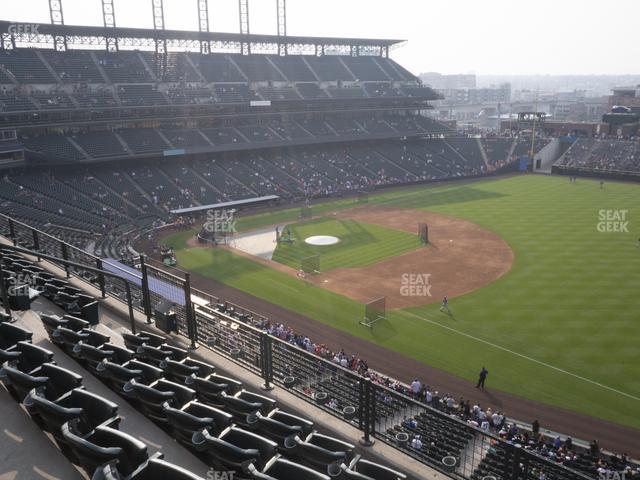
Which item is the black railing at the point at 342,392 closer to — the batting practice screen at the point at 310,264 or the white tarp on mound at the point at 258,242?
the batting practice screen at the point at 310,264

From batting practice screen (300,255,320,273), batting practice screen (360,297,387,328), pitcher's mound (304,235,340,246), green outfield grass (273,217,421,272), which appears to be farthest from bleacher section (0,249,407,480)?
pitcher's mound (304,235,340,246)

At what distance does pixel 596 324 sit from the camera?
27.7m

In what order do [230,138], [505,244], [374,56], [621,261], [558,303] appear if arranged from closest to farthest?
[558,303]
[621,261]
[505,244]
[230,138]
[374,56]

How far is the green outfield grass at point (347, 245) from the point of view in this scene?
40781mm

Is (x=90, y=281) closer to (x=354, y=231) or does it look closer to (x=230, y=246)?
(x=230, y=246)

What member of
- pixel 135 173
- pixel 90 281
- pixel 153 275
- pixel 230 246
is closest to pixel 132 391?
pixel 153 275

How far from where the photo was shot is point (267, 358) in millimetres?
9109

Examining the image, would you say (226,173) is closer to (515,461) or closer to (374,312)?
(374,312)

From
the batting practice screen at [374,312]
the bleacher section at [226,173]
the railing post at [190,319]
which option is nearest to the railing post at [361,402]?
the railing post at [190,319]

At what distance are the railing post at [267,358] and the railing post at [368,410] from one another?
212cm

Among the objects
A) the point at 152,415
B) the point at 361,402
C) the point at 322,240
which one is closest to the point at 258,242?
the point at 322,240

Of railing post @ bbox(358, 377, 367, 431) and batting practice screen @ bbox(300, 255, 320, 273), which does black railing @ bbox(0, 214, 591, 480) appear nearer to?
railing post @ bbox(358, 377, 367, 431)

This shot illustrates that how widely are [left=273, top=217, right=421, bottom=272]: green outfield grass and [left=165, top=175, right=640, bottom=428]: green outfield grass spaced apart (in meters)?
4.08

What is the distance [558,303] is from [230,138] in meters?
49.7
